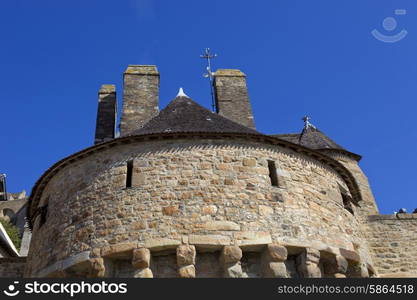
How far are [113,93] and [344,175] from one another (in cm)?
871

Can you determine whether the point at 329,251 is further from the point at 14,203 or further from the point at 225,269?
the point at 14,203

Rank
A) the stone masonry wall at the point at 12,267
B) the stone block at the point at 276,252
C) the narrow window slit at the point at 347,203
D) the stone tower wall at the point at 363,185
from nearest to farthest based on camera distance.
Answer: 1. the stone block at the point at 276,252
2. the narrow window slit at the point at 347,203
3. the stone masonry wall at the point at 12,267
4. the stone tower wall at the point at 363,185

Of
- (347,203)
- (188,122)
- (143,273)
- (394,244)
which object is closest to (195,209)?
(143,273)

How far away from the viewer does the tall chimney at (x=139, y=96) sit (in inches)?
542

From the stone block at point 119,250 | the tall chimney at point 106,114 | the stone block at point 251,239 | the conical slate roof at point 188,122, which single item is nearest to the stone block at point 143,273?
the stone block at point 119,250

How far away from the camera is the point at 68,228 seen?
8.04 m

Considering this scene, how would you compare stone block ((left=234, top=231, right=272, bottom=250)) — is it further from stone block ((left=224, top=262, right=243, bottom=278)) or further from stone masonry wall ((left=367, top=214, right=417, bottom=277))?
stone masonry wall ((left=367, top=214, right=417, bottom=277))

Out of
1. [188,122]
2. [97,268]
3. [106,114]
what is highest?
[106,114]

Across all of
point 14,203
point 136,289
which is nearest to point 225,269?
point 136,289

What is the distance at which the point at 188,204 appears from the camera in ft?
25.1

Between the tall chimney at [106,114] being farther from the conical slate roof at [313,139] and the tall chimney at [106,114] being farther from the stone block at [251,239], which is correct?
the stone block at [251,239]

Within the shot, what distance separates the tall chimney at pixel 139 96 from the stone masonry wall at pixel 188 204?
4.90 metres

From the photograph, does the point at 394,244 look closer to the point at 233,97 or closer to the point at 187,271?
the point at 187,271

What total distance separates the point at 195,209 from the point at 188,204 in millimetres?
157
